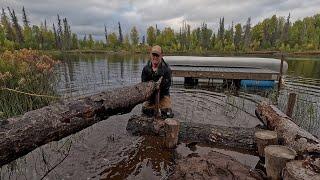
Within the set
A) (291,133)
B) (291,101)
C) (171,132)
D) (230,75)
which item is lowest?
(171,132)

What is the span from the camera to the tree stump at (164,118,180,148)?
5.79 m

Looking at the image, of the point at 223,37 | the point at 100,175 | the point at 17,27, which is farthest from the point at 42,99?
the point at 223,37

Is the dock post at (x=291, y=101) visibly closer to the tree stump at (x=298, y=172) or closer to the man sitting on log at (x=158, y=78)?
the man sitting on log at (x=158, y=78)

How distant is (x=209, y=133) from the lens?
Result: 21.0 feet

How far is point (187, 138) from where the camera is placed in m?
6.51

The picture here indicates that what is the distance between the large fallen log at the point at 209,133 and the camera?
20.3 ft

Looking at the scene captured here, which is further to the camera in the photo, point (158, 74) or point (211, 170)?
point (158, 74)

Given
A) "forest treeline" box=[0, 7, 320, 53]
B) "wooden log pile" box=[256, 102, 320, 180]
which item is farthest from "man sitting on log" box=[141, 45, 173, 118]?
"forest treeline" box=[0, 7, 320, 53]

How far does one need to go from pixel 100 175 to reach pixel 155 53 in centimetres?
360

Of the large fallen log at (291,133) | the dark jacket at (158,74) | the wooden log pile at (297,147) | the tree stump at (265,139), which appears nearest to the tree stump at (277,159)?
the wooden log pile at (297,147)

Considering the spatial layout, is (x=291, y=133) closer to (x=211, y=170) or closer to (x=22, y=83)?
(x=211, y=170)

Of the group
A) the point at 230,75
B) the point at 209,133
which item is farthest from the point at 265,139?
the point at 230,75

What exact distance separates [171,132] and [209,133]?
116 cm

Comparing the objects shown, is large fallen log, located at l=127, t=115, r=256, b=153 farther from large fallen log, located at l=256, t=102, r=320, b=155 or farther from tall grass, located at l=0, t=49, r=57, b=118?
tall grass, located at l=0, t=49, r=57, b=118
